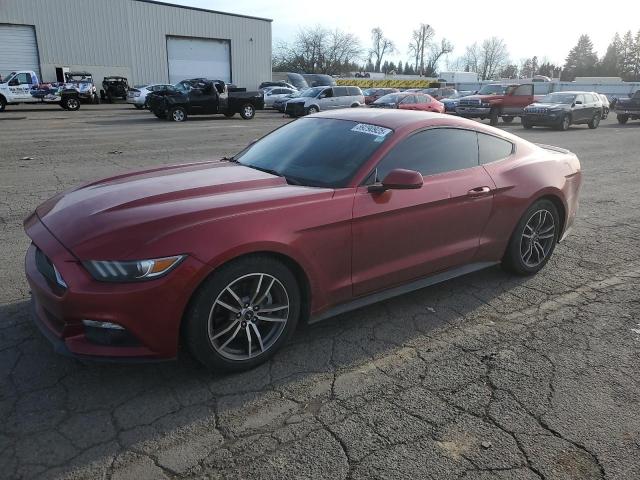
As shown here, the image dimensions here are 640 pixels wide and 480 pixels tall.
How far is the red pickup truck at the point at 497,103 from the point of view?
947 inches

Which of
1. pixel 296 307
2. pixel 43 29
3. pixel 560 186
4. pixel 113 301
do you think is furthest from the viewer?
pixel 43 29

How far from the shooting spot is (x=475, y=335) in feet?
12.1

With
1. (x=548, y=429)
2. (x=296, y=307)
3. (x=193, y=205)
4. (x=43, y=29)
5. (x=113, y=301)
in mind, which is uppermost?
(x=43, y=29)

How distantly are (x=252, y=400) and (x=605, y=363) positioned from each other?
7.65 feet

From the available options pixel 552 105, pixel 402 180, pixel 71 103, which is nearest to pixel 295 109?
pixel 552 105

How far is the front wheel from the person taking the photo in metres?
27.9

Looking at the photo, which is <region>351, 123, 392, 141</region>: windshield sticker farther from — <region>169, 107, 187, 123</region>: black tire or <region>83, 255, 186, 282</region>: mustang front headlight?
<region>169, 107, 187, 123</region>: black tire

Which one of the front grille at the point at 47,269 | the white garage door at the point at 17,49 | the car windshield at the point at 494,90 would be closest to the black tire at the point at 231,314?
the front grille at the point at 47,269

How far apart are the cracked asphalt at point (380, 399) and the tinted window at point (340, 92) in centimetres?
2371

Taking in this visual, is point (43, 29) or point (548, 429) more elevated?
point (43, 29)

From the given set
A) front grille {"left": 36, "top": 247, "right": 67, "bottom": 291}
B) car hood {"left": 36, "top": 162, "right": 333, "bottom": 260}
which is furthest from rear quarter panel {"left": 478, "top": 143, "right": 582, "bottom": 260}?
front grille {"left": 36, "top": 247, "right": 67, "bottom": 291}

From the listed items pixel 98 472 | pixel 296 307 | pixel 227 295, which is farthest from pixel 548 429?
pixel 98 472

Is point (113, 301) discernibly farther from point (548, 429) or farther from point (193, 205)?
point (548, 429)

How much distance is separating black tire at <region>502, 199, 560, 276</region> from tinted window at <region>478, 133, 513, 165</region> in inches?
21.5
